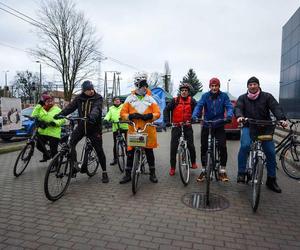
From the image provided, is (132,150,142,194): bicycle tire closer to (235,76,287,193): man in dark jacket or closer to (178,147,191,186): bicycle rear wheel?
(178,147,191,186): bicycle rear wheel

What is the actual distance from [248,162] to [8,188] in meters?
4.29

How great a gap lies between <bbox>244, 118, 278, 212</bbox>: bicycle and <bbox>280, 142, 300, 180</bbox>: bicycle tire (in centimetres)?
180

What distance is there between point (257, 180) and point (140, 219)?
5.81ft

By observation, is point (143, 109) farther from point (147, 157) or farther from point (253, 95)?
point (253, 95)

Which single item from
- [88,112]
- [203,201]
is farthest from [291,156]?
[88,112]

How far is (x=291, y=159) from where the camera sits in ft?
21.9

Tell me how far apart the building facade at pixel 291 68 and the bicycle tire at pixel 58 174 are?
27668 mm

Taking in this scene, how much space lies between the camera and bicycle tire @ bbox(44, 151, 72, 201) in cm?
453

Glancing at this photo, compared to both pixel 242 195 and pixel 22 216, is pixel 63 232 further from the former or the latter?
pixel 242 195

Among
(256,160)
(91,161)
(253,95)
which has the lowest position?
(91,161)

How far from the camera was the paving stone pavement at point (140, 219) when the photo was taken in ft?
11.0

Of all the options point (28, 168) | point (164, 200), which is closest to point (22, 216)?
point (164, 200)

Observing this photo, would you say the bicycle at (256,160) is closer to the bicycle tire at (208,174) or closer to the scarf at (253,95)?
the scarf at (253,95)

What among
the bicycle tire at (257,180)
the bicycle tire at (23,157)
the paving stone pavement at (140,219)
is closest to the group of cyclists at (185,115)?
the paving stone pavement at (140,219)
